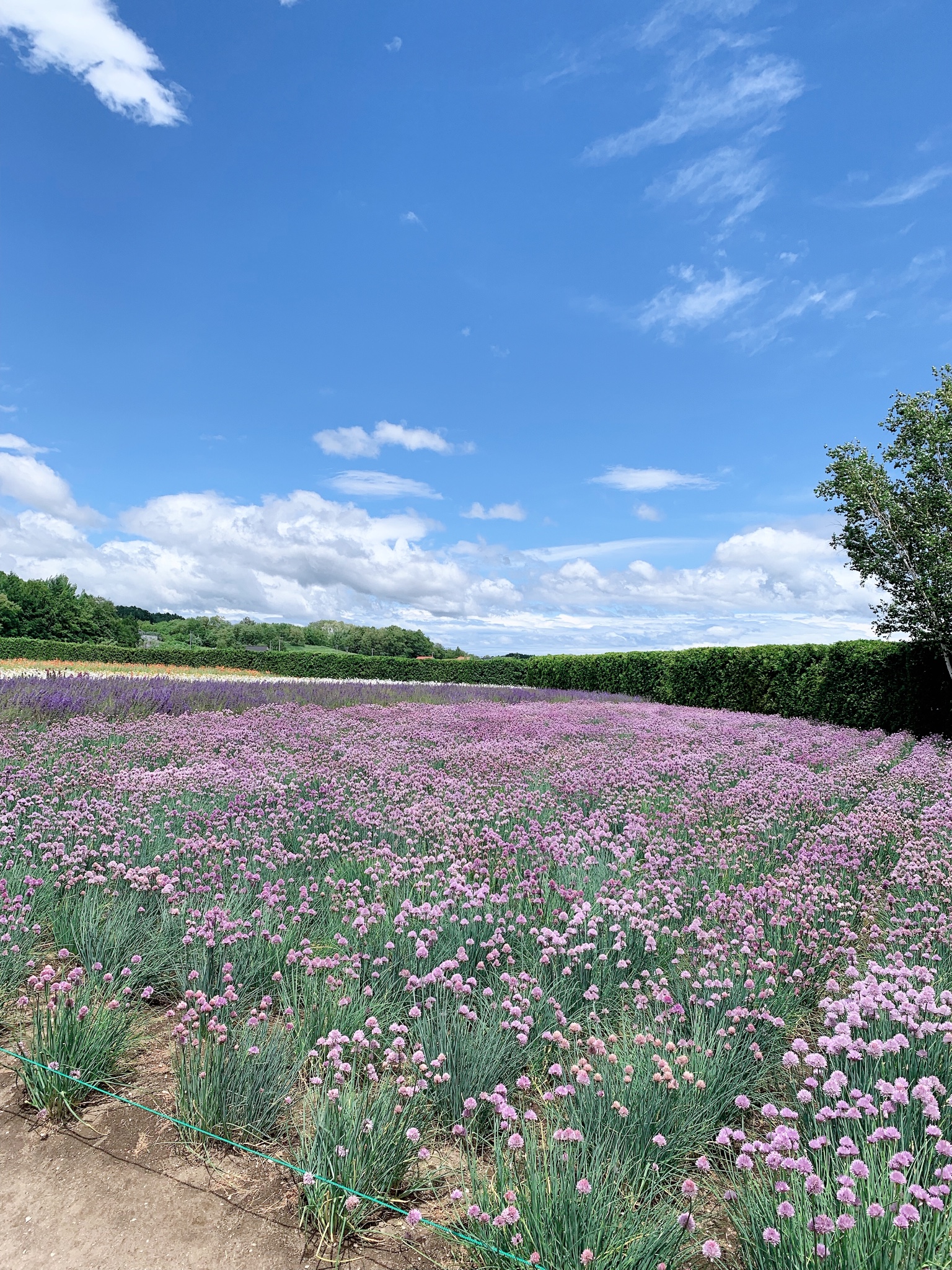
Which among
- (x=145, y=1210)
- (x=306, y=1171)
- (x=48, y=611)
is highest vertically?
(x=48, y=611)

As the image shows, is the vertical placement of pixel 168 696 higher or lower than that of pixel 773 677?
lower

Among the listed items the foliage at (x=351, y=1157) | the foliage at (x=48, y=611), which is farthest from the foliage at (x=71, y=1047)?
the foliage at (x=48, y=611)

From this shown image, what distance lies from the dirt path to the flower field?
0.09 meters

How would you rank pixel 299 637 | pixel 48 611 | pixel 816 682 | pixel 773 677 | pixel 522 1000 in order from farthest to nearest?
pixel 299 637
pixel 48 611
pixel 773 677
pixel 816 682
pixel 522 1000

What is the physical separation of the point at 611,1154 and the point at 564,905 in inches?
66.8

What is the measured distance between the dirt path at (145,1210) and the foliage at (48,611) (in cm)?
6934

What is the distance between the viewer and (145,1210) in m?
2.10

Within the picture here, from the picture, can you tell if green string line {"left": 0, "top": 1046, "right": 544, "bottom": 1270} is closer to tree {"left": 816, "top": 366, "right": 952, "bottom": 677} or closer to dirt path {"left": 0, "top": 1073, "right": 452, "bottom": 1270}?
dirt path {"left": 0, "top": 1073, "right": 452, "bottom": 1270}

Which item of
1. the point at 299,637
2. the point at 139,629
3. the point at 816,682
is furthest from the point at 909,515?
the point at 139,629

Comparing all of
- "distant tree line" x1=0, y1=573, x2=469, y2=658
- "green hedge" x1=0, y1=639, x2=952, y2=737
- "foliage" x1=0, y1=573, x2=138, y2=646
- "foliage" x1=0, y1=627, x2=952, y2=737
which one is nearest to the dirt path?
"green hedge" x1=0, y1=639, x2=952, y2=737

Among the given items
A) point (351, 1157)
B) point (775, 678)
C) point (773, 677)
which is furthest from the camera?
point (773, 677)

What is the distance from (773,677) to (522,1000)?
1770 cm

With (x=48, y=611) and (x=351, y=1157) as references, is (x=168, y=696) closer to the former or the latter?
(x=351, y=1157)

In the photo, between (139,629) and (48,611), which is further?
(139,629)
